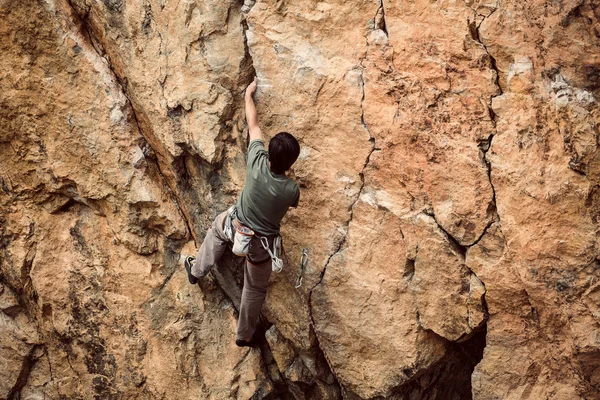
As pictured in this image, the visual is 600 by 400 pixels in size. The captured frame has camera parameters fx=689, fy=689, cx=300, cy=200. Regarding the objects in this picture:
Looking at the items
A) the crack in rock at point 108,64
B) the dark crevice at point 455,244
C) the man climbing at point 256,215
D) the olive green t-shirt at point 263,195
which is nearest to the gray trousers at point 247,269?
the man climbing at point 256,215

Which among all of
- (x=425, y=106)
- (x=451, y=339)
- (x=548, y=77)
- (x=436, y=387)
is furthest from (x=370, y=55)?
(x=436, y=387)

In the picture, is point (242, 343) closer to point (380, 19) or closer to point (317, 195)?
point (317, 195)

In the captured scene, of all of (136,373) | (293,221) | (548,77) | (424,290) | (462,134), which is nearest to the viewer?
(548,77)

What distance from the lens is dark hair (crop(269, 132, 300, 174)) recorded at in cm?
504

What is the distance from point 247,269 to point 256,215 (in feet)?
2.00

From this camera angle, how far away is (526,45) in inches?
189

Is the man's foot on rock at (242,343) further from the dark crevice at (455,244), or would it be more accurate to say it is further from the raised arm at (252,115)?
the dark crevice at (455,244)

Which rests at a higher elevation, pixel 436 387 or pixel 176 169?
pixel 176 169

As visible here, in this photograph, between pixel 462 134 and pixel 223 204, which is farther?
pixel 223 204

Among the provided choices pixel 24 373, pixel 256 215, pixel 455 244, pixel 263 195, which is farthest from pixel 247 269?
pixel 24 373

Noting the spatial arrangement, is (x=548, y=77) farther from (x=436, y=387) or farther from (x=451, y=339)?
(x=436, y=387)

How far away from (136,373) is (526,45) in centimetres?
440

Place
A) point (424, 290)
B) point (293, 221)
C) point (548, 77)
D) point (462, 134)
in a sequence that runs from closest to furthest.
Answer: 1. point (548, 77)
2. point (462, 134)
3. point (424, 290)
4. point (293, 221)

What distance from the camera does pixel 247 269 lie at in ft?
18.7
